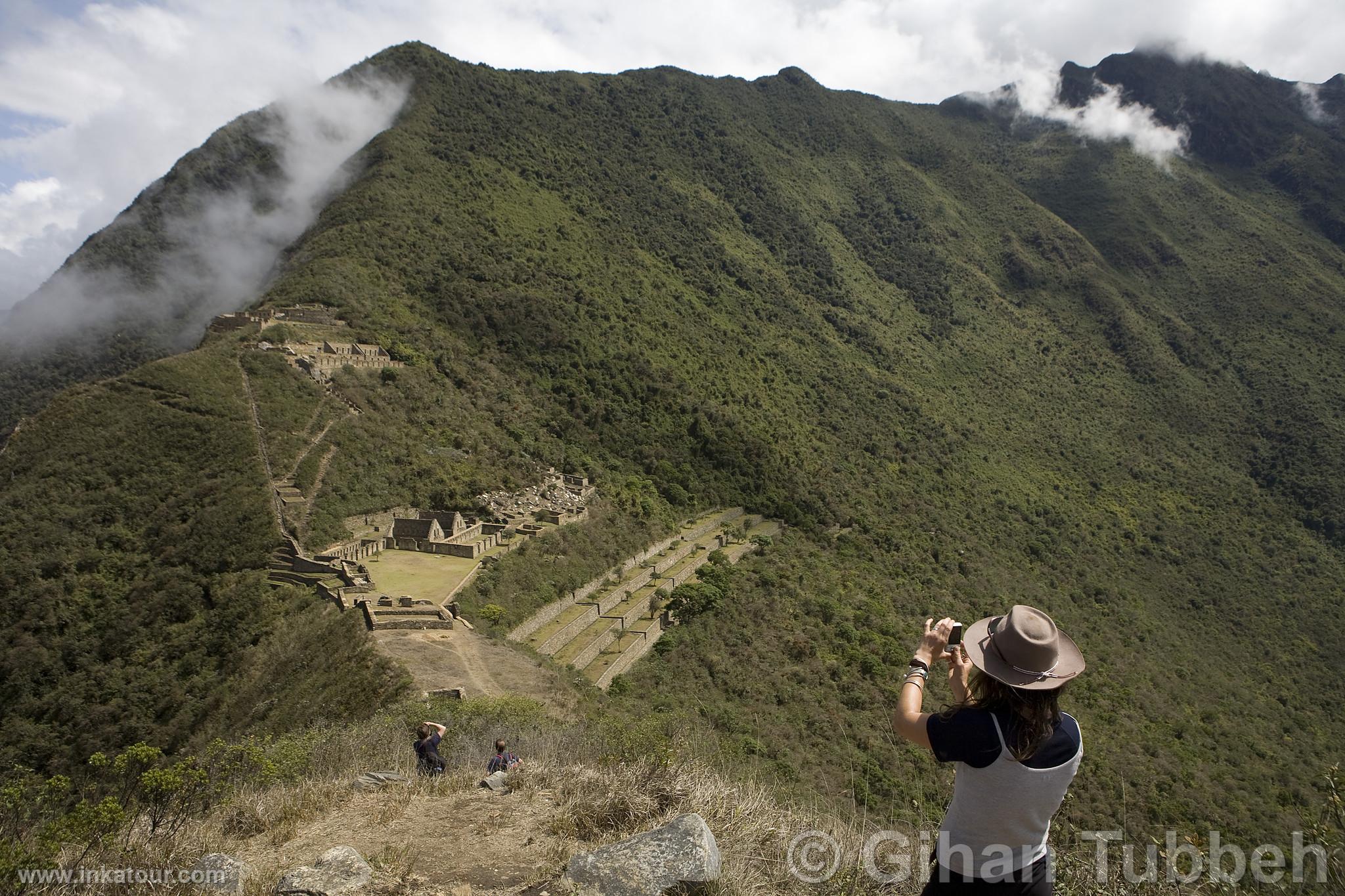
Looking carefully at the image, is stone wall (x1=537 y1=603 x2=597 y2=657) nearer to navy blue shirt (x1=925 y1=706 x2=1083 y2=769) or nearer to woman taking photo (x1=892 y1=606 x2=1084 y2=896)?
woman taking photo (x1=892 y1=606 x2=1084 y2=896)

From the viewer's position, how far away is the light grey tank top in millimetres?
2873

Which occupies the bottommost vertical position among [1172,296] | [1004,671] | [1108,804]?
[1108,804]

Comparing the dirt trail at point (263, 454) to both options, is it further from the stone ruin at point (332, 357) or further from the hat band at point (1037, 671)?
the hat band at point (1037, 671)

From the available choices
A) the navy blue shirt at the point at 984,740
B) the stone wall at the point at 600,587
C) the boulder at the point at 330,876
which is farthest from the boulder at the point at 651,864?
the stone wall at the point at 600,587

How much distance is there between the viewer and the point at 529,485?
32.9 metres

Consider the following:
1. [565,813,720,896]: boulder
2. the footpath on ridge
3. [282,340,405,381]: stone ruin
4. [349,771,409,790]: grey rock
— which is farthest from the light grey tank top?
[282,340,405,381]: stone ruin

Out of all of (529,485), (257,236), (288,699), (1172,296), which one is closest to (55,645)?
(288,699)

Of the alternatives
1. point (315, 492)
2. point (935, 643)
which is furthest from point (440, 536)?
point (935, 643)

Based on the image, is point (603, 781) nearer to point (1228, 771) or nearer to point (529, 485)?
point (529, 485)

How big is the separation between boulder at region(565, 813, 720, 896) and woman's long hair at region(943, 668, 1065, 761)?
2.24m

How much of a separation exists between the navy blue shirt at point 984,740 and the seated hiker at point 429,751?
569 centimetres

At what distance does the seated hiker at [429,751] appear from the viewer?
7.46 meters

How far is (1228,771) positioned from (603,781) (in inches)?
1331

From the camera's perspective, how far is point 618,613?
Answer: 2600 centimetres
